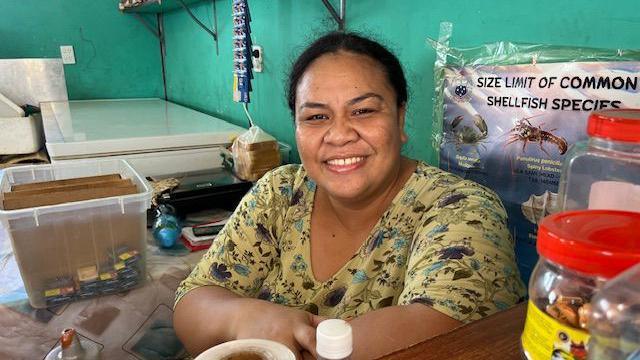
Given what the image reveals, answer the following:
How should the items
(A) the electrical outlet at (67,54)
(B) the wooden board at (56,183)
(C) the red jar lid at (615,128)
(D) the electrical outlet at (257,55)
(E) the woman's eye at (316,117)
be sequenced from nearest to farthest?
(C) the red jar lid at (615,128) → (E) the woman's eye at (316,117) → (B) the wooden board at (56,183) → (D) the electrical outlet at (257,55) → (A) the electrical outlet at (67,54)

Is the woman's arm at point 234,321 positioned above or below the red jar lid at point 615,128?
below

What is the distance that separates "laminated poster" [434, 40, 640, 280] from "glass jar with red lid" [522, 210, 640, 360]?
22.8 inches

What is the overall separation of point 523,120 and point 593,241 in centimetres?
73

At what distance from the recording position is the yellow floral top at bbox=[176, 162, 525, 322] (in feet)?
2.36

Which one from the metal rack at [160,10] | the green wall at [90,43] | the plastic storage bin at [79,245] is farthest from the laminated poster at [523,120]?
the green wall at [90,43]

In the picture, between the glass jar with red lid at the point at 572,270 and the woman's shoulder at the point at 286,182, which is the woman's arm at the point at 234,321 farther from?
→ the glass jar with red lid at the point at 572,270

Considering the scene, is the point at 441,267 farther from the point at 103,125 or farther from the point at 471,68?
the point at 103,125

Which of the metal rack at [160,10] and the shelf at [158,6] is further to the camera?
the shelf at [158,6]

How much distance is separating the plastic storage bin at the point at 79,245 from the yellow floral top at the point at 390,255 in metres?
0.31

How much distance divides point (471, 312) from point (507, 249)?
180 mm

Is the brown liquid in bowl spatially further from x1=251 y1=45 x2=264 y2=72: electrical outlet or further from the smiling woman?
x1=251 y1=45 x2=264 y2=72: electrical outlet

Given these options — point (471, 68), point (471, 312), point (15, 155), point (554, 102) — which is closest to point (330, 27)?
point (471, 68)

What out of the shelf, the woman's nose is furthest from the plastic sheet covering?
the shelf

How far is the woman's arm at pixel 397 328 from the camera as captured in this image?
0.64 m
